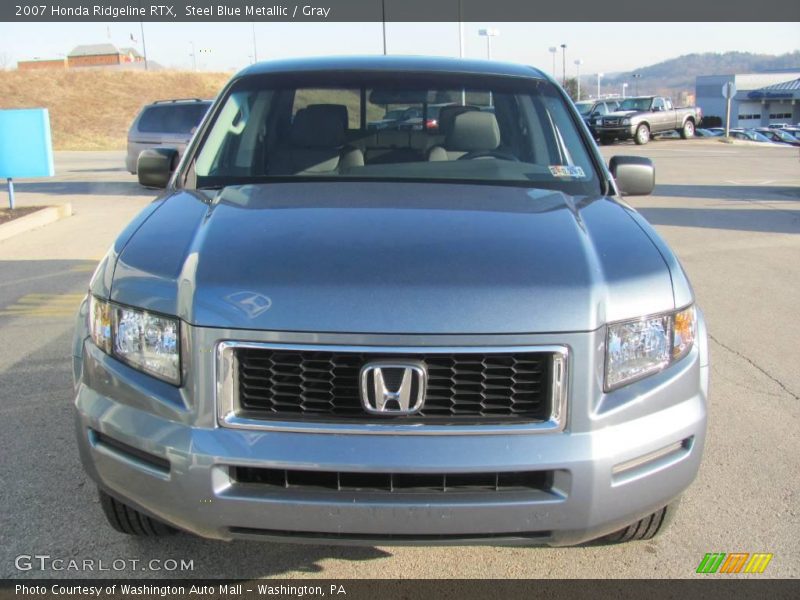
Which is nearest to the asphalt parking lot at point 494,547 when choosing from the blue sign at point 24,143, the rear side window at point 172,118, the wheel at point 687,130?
the blue sign at point 24,143

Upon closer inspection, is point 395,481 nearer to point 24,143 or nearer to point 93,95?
point 24,143

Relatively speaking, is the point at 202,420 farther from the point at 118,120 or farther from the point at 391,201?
the point at 118,120

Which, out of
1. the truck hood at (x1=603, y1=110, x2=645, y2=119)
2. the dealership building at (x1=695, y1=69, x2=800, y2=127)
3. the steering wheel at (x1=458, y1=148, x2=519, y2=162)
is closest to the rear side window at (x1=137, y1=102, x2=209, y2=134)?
the steering wheel at (x1=458, y1=148, x2=519, y2=162)

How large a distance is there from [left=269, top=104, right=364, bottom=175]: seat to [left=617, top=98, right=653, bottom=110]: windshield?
3018cm

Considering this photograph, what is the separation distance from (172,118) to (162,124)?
22cm

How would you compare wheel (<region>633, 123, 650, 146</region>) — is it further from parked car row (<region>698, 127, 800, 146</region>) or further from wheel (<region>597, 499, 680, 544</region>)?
wheel (<region>597, 499, 680, 544</region>)

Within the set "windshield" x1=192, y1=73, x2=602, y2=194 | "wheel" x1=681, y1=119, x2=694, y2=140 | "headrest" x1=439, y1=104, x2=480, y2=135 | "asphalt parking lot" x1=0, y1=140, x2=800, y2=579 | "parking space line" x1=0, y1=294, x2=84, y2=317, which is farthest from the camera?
"wheel" x1=681, y1=119, x2=694, y2=140

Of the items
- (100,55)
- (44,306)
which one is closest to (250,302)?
(44,306)

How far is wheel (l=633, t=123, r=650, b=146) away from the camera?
30328 millimetres

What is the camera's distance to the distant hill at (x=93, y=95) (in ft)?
139

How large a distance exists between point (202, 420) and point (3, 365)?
11.1ft

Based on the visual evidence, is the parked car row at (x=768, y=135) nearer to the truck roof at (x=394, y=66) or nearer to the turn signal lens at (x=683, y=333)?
the truck roof at (x=394, y=66)

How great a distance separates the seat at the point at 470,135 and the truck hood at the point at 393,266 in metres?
0.78

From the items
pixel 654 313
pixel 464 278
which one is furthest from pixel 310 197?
pixel 654 313
